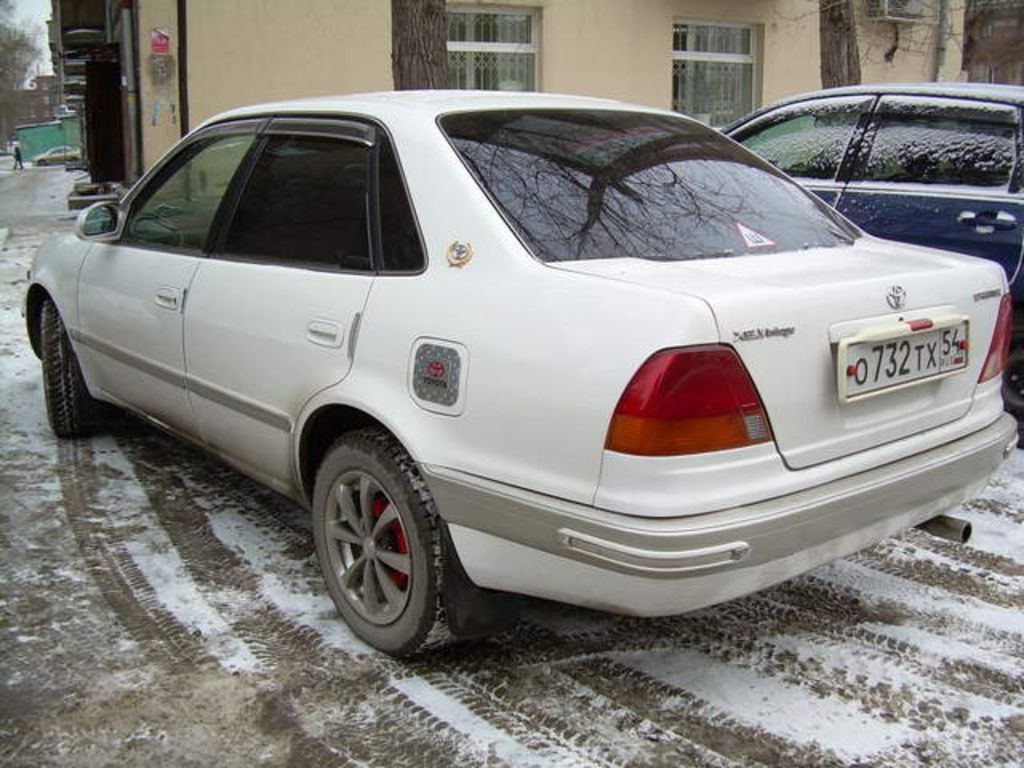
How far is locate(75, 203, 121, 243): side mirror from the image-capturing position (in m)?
4.31

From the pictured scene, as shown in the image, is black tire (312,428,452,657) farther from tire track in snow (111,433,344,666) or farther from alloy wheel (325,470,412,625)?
tire track in snow (111,433,344,666)

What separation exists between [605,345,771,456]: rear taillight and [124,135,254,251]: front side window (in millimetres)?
2024

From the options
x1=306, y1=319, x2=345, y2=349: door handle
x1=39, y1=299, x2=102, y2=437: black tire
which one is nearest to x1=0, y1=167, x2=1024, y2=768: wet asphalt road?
x1=306, y1=319, x2=345, y2=349: door handle

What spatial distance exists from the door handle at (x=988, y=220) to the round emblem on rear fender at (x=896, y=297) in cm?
235

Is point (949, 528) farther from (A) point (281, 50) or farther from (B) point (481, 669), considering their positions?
(A) point (281, 50)

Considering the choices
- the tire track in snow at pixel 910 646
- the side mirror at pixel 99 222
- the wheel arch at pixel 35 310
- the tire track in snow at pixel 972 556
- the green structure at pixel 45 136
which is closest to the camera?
the tire track in snow at pixel 910 646

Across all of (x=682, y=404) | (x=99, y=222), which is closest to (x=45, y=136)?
(x=99, y=222)

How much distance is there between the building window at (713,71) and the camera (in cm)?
1470

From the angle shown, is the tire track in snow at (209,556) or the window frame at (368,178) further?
the tire track in snow at (209,556)

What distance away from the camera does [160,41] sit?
11.1m

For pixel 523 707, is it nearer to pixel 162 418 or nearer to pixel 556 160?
pixel 556 160

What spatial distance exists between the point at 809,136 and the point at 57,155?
47.6m

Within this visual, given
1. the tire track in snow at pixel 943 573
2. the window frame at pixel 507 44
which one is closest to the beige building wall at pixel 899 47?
the window frame at pixel 507 44

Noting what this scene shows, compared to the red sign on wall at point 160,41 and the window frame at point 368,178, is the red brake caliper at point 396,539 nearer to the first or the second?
the window frame at point 368,178
